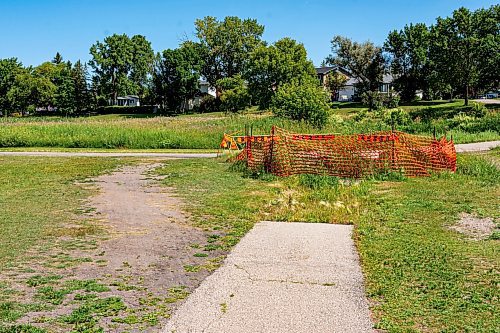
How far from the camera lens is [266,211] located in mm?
10922

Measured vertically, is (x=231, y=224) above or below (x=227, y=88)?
below

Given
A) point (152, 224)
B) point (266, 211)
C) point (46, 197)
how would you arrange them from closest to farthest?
point (152, 224) → point (266, 211) → point (46, 197)

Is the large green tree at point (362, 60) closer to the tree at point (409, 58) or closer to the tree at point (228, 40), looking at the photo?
the tree at point (409, 58)

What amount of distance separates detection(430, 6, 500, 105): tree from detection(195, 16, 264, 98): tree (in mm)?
35970

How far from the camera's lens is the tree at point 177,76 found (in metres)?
85.1

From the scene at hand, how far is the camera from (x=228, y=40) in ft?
296

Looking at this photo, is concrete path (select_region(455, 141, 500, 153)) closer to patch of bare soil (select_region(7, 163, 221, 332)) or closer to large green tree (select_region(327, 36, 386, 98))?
patch of bare soil (select_region(7, 163, 221, 332))

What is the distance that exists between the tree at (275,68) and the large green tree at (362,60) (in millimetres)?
12775

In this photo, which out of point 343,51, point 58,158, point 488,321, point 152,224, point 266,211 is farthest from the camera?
point 343,51

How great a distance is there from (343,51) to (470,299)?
75100 millimetres

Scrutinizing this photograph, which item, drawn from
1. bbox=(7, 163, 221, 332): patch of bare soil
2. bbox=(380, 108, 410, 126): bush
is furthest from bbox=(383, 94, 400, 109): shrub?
bbox=(7, 163, 221, 332): patch of bare soil

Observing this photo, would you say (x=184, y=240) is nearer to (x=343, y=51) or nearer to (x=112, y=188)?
(x=112, y=188)

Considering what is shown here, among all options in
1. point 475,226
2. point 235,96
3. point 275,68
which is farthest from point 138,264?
point 235,96

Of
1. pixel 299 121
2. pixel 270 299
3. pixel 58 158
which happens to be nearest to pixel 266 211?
pixel 270 299
